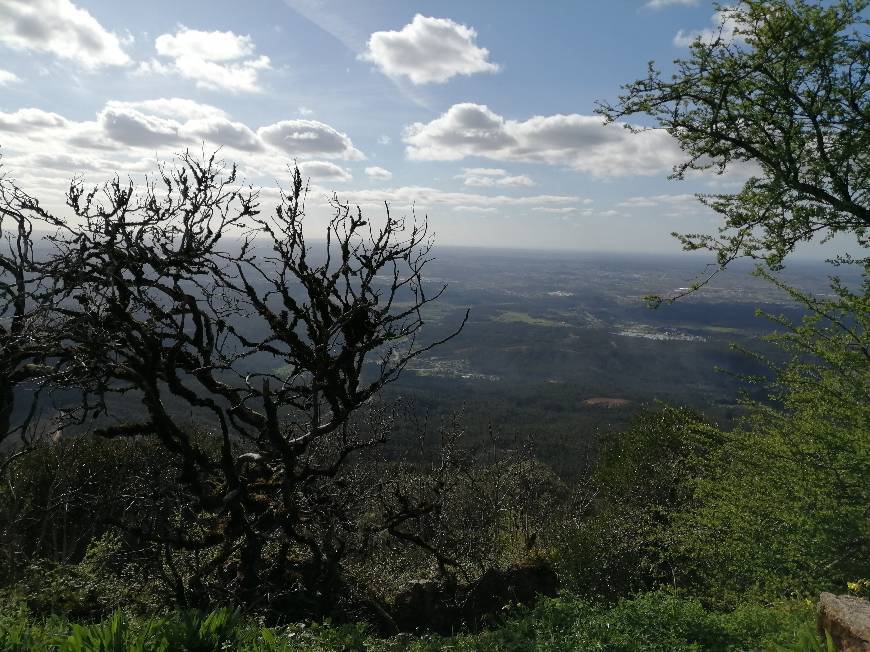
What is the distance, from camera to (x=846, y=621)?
466cm

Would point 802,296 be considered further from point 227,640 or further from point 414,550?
point 414,550

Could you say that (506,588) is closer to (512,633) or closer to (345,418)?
(512,633)

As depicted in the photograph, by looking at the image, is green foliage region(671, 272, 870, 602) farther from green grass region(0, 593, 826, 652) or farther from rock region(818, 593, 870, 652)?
rock region(818, 593, 870, 652)

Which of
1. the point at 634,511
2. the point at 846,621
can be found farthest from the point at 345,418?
the point at 634,511

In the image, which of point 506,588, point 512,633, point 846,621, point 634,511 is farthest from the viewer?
point 634,511

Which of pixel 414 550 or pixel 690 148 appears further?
pixel 414 550

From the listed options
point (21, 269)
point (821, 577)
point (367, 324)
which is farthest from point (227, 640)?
point (821, 577)

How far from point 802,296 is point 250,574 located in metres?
9.99

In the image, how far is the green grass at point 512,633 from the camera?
4.04m

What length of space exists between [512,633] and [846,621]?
13.2 feet

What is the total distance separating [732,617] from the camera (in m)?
7.48

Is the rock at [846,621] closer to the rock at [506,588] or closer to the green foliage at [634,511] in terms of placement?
the rock at [506,588]

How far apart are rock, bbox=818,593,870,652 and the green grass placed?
21cm

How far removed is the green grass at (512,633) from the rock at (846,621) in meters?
0.21
